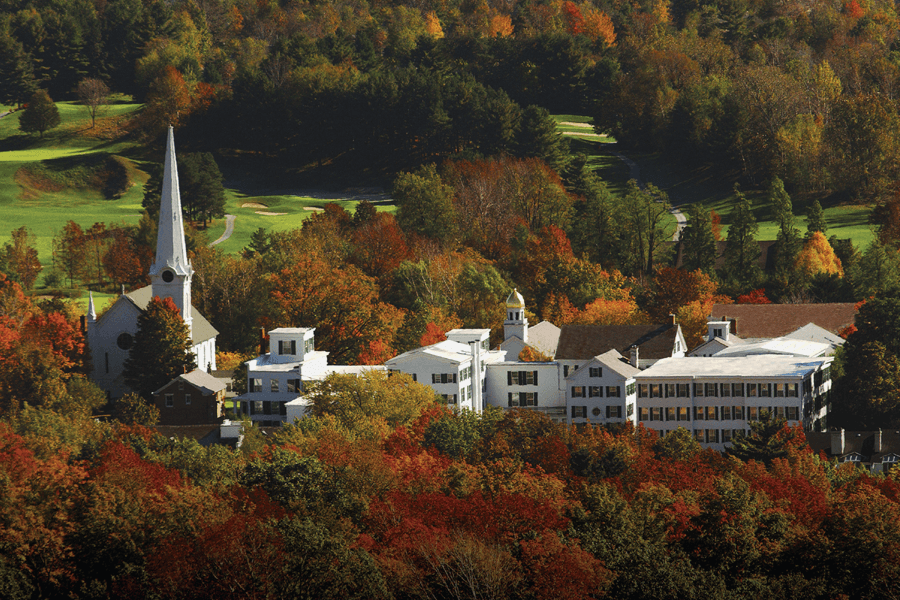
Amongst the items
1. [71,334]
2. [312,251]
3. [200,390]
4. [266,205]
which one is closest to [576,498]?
[200,390]

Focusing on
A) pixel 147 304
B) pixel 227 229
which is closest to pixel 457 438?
pixel 147 304

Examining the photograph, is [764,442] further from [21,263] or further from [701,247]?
[21,263]

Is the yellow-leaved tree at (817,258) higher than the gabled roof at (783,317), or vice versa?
the yellow-leaved tree at (817,258)

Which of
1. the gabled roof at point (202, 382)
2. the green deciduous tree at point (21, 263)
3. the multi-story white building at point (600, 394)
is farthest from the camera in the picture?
the green deciduous tree at point (21, 263)

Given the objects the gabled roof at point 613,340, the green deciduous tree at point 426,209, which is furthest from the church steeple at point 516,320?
the green deciduous tree at point 426,209

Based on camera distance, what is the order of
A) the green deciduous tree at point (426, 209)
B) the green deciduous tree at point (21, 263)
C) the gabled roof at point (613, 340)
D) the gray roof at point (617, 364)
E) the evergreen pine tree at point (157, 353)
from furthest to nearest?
1. the green deciduous tree at point (426, 209)
2. the green deciduous tree at point (21, 263)
3. the evergreen pine tree at point (157, 353)
4. the gabled roof at point (613, 340)
5. the gray roof at point (617, 364)

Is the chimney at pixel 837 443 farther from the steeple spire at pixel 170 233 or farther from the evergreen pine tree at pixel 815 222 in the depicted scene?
the steeple spire at pixel 170 233

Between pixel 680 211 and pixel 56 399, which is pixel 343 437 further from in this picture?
pixel 680 211

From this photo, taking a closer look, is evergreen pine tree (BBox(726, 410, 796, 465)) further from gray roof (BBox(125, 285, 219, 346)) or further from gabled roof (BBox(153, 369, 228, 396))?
A: gray roof (BBox(125, 285, 219, 346))
